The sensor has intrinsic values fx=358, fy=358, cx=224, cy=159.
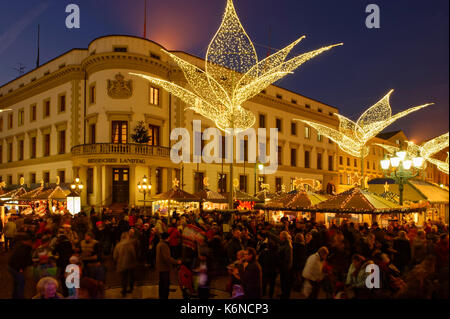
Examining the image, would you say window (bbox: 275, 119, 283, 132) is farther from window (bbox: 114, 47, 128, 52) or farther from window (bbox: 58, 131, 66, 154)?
window (bbox: 58, 131, 66, 154)

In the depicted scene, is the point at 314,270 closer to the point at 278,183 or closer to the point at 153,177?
the point at 153,177

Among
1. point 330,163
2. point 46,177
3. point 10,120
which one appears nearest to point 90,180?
point 46,177

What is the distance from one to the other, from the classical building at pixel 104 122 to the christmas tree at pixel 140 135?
0.43 metres

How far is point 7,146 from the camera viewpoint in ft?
141

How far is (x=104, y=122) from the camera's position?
29828 millimetres

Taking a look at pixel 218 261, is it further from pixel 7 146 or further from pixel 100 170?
pixel 7 146

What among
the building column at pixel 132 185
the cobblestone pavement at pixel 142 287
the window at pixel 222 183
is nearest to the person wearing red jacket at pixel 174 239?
the cobblestone pavement at pixel 142 287

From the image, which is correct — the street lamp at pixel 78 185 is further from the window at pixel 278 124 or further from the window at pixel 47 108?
the window at pixel 278 124

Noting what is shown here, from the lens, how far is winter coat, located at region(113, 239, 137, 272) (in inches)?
374

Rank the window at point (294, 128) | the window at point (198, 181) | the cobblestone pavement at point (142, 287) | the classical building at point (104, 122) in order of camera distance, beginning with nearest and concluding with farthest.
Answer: the cobblestone pavement at point (142, 287)
the classical building at point (104, 122)
the window at point (198, 181)
the window at point (294, 128)

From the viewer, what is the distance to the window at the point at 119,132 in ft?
97.9

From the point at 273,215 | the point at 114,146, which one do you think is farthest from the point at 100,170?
the point at 273,215

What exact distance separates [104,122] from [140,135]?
147 inches

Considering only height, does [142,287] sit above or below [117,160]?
below
